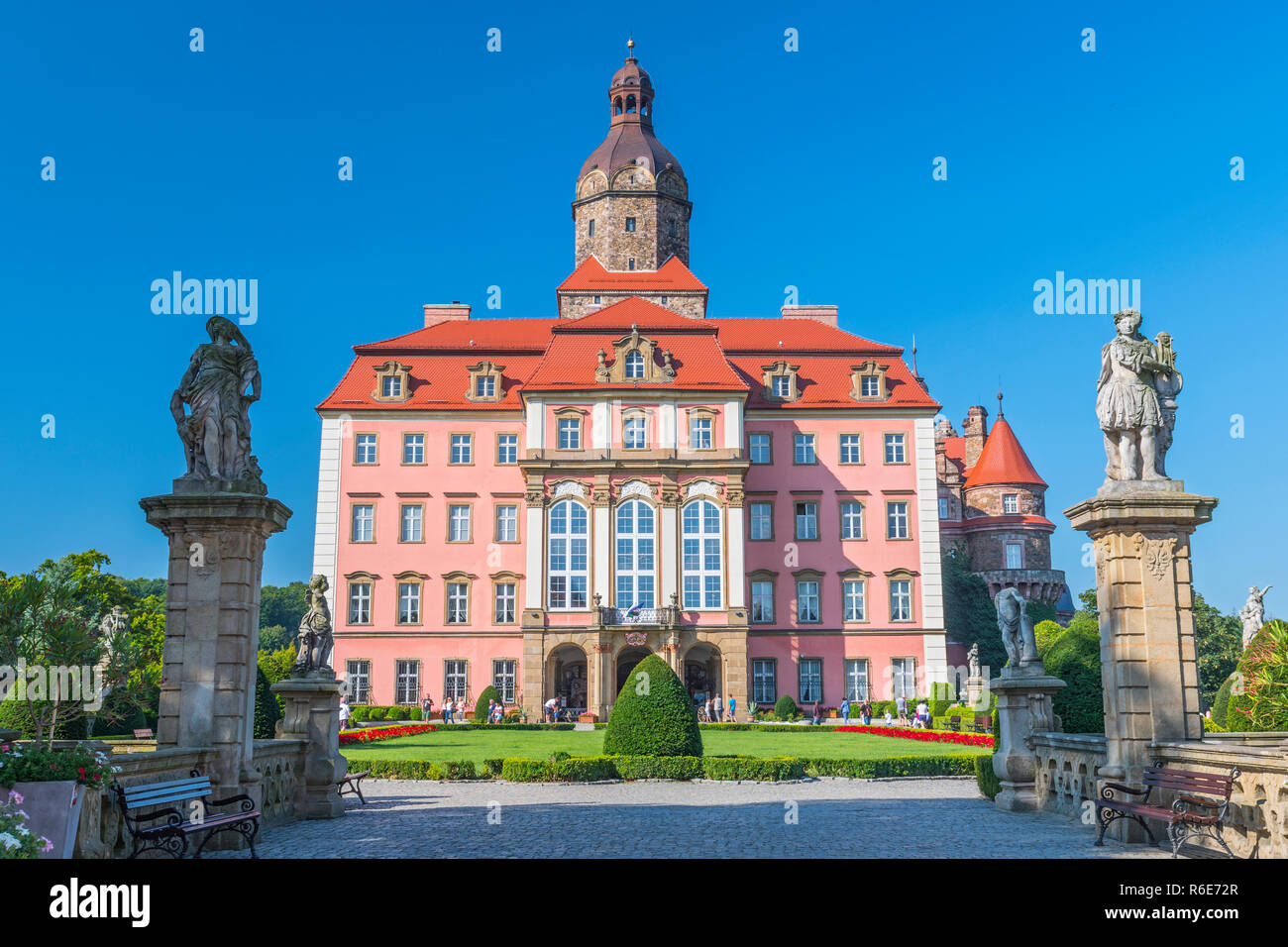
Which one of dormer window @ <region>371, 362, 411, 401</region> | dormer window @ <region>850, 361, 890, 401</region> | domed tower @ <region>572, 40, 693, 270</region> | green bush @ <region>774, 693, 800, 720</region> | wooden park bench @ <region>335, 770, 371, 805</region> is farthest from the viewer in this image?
domed tower @ <region>572, 40, 693, 270</region>

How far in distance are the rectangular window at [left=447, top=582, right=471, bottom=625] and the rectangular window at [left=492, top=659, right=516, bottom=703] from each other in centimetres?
220

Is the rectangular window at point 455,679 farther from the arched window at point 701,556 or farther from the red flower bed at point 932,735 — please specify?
the red flower bed at point 932,735

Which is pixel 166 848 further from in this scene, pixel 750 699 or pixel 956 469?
pixel 956 469

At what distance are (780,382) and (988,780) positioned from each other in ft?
108

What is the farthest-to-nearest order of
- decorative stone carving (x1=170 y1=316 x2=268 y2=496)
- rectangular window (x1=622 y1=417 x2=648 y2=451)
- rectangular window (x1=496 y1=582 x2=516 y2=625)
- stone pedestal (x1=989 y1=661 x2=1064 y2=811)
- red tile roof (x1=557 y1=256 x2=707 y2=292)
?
red tile roof (x1=557 y1=256 x2=707 y2=292) → rectangular window (x1=496 y1=582 x2=516 y2=625) → rectangular window (x1=622 y1=417 x2=648 y2=451) → stone pedestal (x1=989 y1=661 x2=1064 y2=811) → decorative stone carving (x1=170 y1=316 x2=268 y2=496)

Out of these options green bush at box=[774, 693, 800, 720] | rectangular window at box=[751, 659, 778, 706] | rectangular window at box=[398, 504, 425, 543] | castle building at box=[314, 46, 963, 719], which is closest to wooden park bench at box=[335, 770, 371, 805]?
castle building at box=[314, 46, 963, 719]

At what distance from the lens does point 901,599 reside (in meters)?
44.9

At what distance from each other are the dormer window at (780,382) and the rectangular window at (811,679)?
1121cm

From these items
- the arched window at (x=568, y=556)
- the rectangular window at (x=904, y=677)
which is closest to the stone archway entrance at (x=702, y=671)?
the arched window at (x=568, y=556)

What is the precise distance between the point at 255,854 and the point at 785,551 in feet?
118

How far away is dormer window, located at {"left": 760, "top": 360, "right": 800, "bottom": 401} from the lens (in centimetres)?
4697

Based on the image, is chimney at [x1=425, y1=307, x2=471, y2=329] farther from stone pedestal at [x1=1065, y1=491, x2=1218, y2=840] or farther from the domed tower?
stone pedestal at [x1=1065, y1=491, x2=1218, y2=840]
